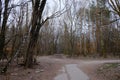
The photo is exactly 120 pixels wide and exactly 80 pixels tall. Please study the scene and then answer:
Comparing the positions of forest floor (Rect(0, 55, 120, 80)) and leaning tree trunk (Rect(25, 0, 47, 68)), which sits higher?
leaning tree trunk (Rect(25, 0, 47, 68))

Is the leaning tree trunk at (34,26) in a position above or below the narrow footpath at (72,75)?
above

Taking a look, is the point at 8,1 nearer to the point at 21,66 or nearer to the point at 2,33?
the point at 2,33

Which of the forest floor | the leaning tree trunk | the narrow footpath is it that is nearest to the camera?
the narrow footpath

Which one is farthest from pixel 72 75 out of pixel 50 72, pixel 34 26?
pixel 34 26

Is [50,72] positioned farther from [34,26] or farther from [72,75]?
Answer: [34,26]

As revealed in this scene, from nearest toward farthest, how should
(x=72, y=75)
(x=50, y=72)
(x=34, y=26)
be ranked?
(x=72, y=75), (x=50, y=72), (x=34, y=26)

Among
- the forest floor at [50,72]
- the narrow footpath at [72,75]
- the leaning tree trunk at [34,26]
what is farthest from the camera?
the leaning tree trunk at [34,26]

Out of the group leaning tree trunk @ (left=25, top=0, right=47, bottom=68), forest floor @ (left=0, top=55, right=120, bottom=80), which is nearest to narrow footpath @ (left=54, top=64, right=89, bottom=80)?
forest floor @ (left=0, top=55, right=120, bottom=80)

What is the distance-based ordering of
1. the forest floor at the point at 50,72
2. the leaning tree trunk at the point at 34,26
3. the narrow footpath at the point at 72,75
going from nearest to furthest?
the narrow footpath at the point at 72,75, the forest floor at the point at 50,72, the leaning tree trunk at the point at 34,26

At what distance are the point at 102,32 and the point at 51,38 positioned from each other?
15719 millimetres

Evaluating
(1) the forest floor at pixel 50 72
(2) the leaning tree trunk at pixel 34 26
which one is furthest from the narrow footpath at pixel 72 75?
(2) the leaning tree trunk at pixel 34 26

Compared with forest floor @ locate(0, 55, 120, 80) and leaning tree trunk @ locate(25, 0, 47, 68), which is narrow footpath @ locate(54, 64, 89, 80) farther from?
leaning tree trunk @ locate(25, 0, 47, 68)

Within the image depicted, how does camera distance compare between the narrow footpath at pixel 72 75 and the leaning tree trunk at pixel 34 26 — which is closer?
→ the narrow footpath at pixel 72 75

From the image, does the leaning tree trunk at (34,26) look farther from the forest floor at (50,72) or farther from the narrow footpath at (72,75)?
the narrow footpath at (72,75)
